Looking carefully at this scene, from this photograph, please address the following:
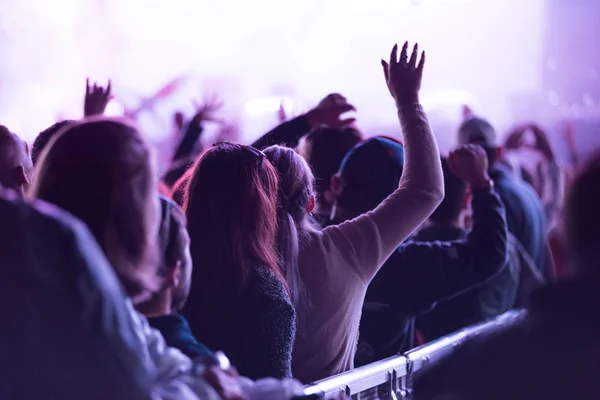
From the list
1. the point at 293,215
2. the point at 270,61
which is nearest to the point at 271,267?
the point at 293,215

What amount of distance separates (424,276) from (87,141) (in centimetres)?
Result: 107

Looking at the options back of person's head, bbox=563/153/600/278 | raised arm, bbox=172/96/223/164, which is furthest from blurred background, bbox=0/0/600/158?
back of person's head, bbox=563/153/600/278

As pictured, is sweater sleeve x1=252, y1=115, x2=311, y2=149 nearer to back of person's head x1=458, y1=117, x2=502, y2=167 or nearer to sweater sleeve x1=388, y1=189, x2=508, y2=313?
sweater sleeve x1=388, y1=189, x2=508, y2=313

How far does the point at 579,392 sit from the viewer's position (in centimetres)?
79

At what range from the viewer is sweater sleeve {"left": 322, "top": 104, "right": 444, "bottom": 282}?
1646mm

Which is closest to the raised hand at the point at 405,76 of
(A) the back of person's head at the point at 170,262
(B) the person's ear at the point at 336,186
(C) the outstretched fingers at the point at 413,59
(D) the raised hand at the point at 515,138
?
(C) the outstretched fingers at the point at 413,59

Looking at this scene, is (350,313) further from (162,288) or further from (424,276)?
(162,288)

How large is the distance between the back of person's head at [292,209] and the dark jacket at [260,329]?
0.14m

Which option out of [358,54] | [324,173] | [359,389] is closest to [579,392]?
[359,389]

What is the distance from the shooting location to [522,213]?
306cm

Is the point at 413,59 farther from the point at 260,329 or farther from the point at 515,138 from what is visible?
the point at 515,138

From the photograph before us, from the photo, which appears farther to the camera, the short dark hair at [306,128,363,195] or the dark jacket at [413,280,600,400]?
the short dark hair at [306,128,363,195]

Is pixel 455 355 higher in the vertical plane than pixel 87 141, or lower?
lower

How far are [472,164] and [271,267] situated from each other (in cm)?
71
